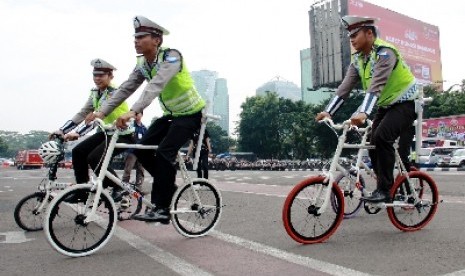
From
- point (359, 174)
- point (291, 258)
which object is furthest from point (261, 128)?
point (291, 258)

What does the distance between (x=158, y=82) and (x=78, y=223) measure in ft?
4.53

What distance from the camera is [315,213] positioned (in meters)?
4.28

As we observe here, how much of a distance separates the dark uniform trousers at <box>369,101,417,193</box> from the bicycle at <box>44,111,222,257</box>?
162 cm

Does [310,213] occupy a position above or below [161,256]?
above

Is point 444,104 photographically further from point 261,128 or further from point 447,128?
point 261,128

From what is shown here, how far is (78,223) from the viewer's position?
407 cm

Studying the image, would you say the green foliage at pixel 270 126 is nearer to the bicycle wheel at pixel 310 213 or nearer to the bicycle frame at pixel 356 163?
the bicycle frame at pixel 356 163

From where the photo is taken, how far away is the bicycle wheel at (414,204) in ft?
15.6

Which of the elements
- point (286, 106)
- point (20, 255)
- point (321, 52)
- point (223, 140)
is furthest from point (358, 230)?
point (223, 140)

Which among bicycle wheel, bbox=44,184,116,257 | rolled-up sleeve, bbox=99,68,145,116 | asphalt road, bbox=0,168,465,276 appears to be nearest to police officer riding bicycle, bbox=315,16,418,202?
asphalt road, bbox=0,168,465,276

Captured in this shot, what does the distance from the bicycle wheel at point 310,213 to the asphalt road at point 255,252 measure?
0.34 ft

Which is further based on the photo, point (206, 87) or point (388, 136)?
point (206, 87)

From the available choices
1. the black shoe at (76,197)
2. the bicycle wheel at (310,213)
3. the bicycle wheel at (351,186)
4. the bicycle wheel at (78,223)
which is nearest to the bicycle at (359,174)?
the bicycle wheel at (351,186)

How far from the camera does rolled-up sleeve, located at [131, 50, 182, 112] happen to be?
166 inches
